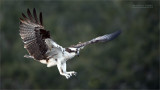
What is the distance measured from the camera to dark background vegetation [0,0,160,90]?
33344 mm

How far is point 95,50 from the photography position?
120 ft

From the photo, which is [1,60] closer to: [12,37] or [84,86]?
[12,37]

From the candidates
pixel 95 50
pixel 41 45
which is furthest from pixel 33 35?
pixel 95 50

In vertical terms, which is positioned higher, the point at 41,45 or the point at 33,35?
the point at 33,35

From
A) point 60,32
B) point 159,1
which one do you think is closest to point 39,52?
point 60,32

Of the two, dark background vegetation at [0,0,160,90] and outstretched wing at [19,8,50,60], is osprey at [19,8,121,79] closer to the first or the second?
outstretched wing at [19,8,50,60]

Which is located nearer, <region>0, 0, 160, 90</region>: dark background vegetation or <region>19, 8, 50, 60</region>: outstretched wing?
<region>19, 8, 50, 60</region>: outstretched wing

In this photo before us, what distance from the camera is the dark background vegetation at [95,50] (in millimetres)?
33344

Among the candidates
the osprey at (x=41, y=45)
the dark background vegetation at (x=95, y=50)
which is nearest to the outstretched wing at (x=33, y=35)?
the osprey at (x=41, y=45)

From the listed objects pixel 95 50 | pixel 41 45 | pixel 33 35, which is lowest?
pixel 95 50

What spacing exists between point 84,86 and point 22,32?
20.2 m

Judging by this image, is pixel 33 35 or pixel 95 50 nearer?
pixel 33 35

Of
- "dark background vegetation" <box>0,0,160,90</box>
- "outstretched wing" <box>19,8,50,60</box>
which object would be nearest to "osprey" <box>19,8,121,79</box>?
"outstretched wing" <box>19,8,50,60</box>

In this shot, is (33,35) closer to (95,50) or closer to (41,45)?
(41,45)
